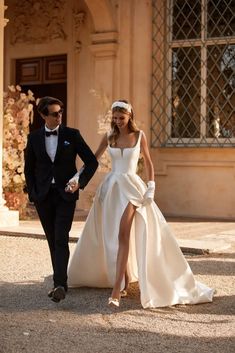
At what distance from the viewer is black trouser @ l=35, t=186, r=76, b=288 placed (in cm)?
546

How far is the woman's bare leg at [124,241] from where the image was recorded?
5391mm

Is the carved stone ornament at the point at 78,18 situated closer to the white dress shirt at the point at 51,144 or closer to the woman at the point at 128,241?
the woman at the point at 128,241

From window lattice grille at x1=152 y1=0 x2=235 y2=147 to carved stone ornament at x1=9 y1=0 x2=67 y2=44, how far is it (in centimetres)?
197

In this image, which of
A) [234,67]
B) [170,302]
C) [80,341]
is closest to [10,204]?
[234,67]

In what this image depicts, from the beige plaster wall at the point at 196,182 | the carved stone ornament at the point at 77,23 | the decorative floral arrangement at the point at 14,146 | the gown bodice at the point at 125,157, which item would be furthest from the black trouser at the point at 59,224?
the carved stone ornament at the point at 77,23

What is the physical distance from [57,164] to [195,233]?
14.4 ft

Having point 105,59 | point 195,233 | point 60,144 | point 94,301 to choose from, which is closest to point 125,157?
point 60,144

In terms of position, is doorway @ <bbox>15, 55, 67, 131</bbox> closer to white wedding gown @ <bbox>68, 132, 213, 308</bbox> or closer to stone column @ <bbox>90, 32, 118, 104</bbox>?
stone column @ <bbox>90, 32, 118, 104</bbox>

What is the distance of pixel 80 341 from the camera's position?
4355 mm

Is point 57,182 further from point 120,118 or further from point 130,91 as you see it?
point 130,91

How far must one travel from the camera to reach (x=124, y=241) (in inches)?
214

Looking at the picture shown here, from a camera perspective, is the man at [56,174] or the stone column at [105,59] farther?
the stone column at [105,59]

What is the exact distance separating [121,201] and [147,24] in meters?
7.13

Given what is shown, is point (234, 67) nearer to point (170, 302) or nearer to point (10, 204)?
point (10, 204)
